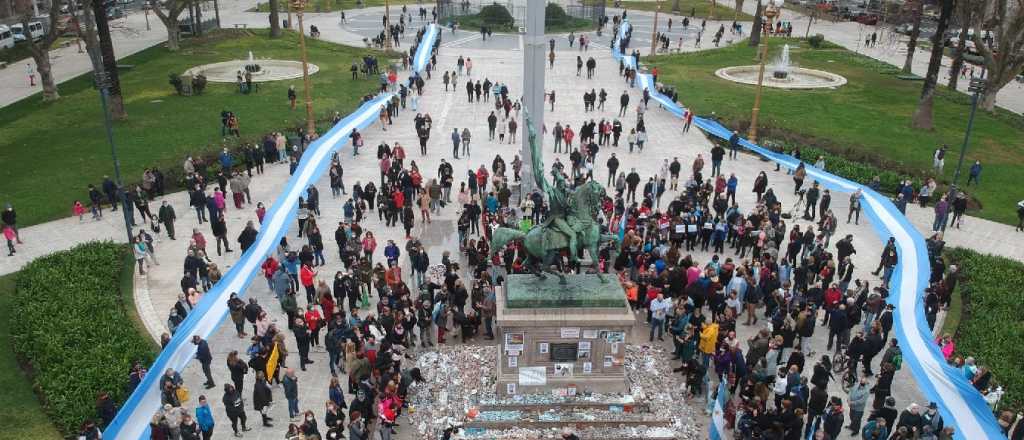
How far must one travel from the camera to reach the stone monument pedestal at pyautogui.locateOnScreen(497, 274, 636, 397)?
13227 millimetres

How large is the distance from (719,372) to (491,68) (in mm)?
33729

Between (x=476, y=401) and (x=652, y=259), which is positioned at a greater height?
(x=652, y=259)

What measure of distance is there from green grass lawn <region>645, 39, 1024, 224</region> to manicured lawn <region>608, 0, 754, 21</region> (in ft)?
78.8

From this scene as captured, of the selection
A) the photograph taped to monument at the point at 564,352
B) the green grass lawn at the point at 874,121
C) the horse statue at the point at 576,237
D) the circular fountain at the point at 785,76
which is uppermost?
the horse statue at the point at 576,237

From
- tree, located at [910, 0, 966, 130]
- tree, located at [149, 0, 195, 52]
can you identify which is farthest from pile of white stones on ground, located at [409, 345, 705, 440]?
tree, located at [149, 0, 195, 52]

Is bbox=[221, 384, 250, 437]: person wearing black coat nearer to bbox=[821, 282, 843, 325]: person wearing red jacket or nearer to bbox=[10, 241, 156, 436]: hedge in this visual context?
bbox=[10, 241, 156, 436]: hedge

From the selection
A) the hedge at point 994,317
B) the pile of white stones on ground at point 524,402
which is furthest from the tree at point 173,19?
the hedge at point 994,317

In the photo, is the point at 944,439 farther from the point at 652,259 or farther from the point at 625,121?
the point at 625,121

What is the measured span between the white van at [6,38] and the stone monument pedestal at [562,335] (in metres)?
49.2

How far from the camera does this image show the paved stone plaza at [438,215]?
1545 cm

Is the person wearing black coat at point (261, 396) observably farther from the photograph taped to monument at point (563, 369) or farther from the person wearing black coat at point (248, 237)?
the person wearing black coat at point (248, 237)

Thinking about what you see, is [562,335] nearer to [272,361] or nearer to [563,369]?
[563,369]

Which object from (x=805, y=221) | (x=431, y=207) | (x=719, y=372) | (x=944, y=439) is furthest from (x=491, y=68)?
(x=944, y=439)

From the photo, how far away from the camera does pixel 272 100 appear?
35.9 meters
